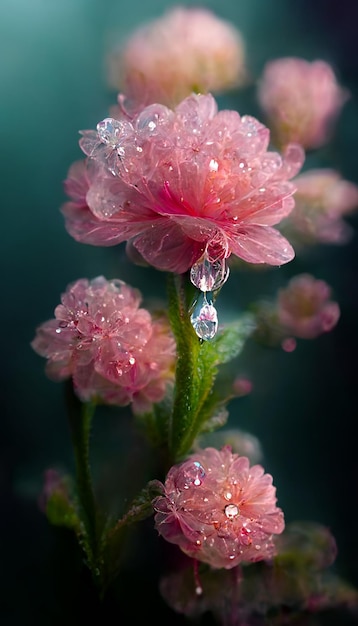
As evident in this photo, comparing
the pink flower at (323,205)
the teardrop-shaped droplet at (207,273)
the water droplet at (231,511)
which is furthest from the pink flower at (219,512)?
the pink flower at (323,205)

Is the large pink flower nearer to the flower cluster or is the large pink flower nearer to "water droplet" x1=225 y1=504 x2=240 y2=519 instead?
the flower cluster

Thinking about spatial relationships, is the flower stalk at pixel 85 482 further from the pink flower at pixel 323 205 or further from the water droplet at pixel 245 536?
the pink flower at pixel 323 205

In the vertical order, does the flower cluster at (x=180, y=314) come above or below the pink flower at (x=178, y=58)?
below

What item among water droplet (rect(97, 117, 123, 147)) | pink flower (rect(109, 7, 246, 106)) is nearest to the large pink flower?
water droplet (rect(97, 117, 123, 147))

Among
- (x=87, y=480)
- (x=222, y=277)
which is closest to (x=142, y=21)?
(x=222, y=277)

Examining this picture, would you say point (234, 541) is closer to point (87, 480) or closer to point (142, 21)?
point (87, 480)

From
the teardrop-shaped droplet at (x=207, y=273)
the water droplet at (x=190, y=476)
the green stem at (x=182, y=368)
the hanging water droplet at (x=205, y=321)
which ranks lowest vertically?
the water droplet at (x=190, y=476)
